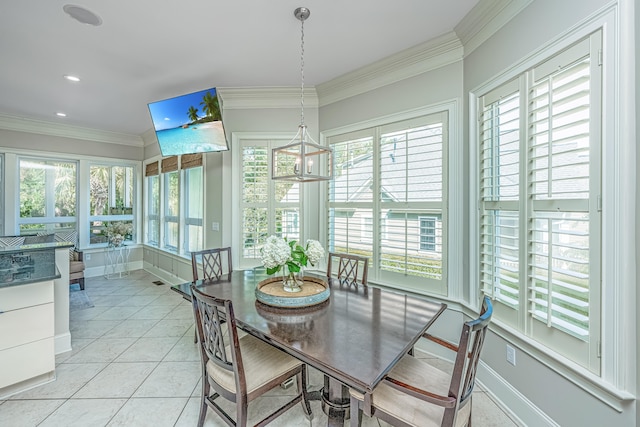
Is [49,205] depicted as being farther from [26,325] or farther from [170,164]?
[26,325]

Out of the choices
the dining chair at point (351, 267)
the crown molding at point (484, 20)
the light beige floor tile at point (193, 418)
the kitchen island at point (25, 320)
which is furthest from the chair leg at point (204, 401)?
the crown molding at point (484, 20)

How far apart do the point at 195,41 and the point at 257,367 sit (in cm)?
268

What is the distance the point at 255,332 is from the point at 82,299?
419cm

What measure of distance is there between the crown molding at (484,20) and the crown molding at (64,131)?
6.12 meters

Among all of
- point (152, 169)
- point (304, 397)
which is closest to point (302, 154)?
point (304, 397)

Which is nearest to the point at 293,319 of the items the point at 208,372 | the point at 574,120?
the point at 208,372

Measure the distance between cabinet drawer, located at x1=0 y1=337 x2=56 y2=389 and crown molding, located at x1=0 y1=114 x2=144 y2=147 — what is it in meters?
4.44

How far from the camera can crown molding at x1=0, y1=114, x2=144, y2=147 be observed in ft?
14.9

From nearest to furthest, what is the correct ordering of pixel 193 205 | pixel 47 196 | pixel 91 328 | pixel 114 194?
1. pixel 91 328
2. pixel 193 205
3. pixel 47 196
4. pixel 114 194

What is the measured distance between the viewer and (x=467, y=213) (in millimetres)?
2365

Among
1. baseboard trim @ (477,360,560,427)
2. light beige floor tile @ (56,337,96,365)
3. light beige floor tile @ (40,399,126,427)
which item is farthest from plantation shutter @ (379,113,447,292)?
light beige floor tile @ (56,337,96,365)

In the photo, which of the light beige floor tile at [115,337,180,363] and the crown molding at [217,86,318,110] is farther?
the crown molding at [217,86,318,110]

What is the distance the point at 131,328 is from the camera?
10.5ft

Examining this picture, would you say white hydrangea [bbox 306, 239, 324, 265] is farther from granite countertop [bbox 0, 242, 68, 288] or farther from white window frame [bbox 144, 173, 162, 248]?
white window frame [bbox 144, 173, 162, 248]
